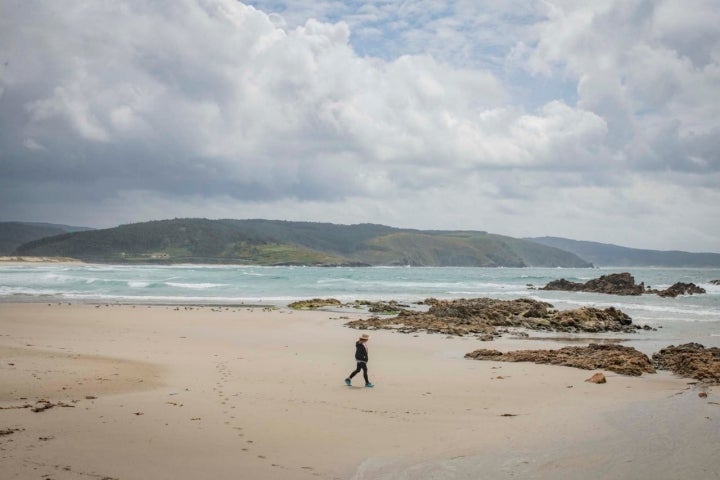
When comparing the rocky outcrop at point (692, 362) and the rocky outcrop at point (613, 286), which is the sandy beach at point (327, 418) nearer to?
the rocky outcrop at point (692, 362)

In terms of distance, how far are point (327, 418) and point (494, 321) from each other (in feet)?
61.9

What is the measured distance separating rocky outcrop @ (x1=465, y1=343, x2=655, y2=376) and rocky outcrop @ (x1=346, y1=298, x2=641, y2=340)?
20.2 feet

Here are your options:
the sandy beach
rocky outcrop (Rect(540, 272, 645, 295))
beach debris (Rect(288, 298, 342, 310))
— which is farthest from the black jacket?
rocky outcrop (Rect(540, 272, 645, 295))

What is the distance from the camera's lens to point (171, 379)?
1225 cm

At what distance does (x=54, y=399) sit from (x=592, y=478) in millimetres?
9019

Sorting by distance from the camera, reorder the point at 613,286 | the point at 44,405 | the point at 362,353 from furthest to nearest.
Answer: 1. the point at 613,286
2. the point at 362,353
3. the point at 44,405

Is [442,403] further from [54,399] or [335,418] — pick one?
[54,399]

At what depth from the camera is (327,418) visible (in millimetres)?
9438

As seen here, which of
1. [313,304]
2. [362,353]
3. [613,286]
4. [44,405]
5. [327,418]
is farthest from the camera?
[613,286]

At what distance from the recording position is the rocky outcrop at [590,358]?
14.4 meters

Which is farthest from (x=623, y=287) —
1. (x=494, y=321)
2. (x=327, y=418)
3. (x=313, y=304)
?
(x=327, y=418)

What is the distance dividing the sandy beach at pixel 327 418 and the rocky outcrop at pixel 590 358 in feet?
1.60

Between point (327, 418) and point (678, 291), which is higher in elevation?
point (678, 291)

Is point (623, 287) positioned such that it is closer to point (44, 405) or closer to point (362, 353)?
point (362, 353)
